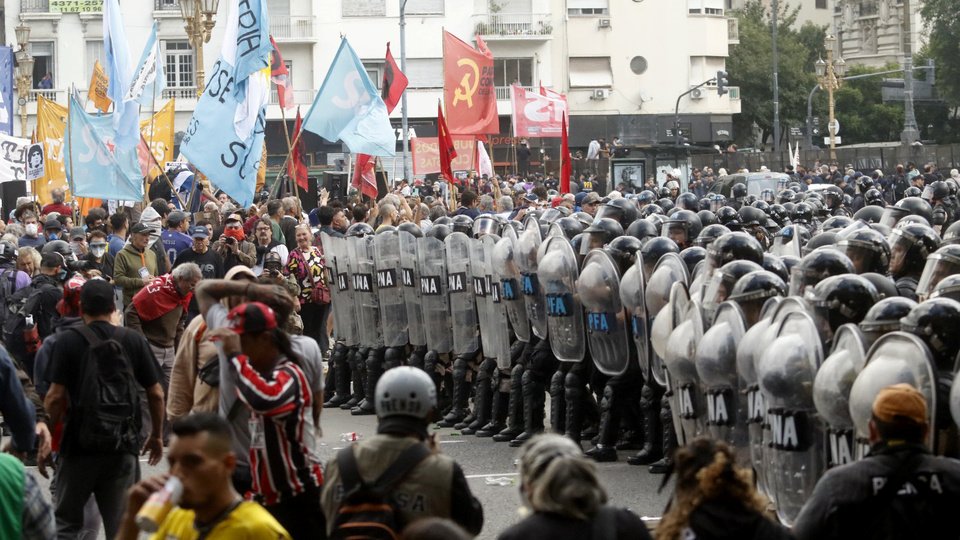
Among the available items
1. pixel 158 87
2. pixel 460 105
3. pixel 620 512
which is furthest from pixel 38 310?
Result: pixel 158 87

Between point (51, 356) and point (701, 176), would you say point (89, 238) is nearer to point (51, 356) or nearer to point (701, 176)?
point (51, 356)

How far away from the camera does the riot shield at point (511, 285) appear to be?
41.3 ft

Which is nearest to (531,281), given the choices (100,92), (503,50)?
(100,92)

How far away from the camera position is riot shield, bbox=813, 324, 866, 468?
22.9ft

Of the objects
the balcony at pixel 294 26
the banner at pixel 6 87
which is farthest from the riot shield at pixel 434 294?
the balcony at pixel 294 26

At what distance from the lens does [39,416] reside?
9500 millimetres

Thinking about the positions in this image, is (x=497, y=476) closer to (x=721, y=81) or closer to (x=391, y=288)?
(x=391, y=288)

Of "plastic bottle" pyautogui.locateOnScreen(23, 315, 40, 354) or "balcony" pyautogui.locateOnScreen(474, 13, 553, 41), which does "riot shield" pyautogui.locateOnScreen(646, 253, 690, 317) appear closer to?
"plastic bottle" pyautogui.locateOnScreen(23, 315, 40, 354)

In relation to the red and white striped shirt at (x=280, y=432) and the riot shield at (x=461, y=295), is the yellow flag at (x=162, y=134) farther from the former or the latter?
the red and white striped shirt at (x=280, y=432)

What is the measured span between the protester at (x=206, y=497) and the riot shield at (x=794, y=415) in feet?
9.34

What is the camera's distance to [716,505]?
5.11m

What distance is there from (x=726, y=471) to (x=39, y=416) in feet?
17.5

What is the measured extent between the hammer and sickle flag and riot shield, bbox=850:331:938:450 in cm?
1776

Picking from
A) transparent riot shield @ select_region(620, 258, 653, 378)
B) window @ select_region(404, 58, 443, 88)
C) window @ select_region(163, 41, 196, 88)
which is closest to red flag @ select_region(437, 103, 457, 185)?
transparent riot shield @ select_region(620, 258, 653, 378)
